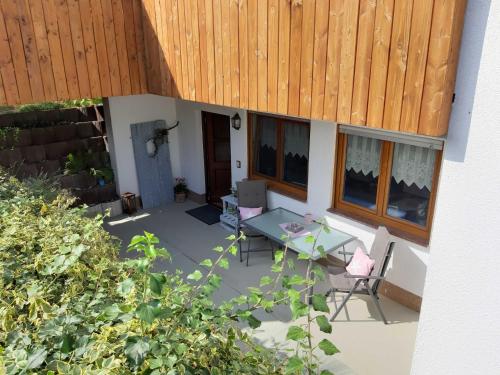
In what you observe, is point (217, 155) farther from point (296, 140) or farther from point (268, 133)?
point (296, 140)

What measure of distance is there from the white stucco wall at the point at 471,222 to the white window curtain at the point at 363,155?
296 centimetres

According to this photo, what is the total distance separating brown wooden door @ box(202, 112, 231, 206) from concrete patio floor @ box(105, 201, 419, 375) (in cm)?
122

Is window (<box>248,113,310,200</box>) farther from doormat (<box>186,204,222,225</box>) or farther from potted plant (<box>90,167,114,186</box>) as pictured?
potted plant (<box>90,167,114,186</box>)

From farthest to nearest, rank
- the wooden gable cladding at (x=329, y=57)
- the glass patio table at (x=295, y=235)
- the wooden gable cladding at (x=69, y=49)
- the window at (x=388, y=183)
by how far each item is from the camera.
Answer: the glass patio table at (x=295, y=235) → the wooden gable cladding at (x=69, y=49) → the window at (x=388, y=183) → the wooden gable cladding at (x=329, y=57)

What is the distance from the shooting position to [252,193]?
262 inches

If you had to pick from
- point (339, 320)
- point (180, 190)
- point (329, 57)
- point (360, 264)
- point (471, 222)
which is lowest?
point (339, 320)

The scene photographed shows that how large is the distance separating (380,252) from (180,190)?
502 cm

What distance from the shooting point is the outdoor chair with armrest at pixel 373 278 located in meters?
4.57

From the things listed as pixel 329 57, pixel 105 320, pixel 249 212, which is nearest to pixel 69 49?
pixel 249 212

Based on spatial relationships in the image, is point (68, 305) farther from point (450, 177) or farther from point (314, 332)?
point (314, 332)

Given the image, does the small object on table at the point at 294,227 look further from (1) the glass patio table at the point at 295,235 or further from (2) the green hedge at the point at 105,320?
(2) the green hedge at the point at 105,320

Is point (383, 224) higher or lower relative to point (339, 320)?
higher

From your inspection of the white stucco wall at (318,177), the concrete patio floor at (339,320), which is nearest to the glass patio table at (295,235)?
the white stucco wall at (318,177)

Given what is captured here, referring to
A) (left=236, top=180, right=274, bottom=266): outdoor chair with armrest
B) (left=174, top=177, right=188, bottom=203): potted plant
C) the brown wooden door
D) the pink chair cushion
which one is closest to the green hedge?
the pink chair cushion
